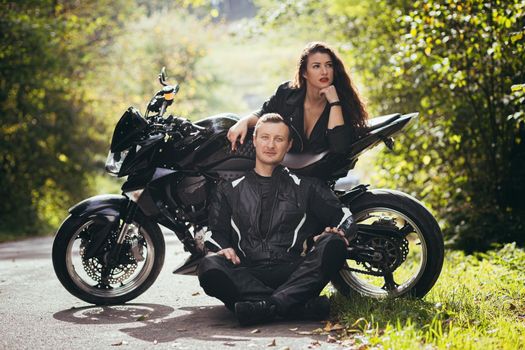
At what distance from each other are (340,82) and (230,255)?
168 centimetres

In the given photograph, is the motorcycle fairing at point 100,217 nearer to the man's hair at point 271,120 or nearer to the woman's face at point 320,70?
the man's hair at point 271,120

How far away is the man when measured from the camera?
4.83 m

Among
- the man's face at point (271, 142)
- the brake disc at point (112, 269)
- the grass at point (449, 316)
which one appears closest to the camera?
the grass at point (449, 316)

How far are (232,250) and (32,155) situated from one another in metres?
12.0

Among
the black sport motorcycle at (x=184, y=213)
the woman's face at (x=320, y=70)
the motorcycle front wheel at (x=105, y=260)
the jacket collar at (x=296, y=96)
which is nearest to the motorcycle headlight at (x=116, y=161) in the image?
the black sport motorcycle at (x=184, y=213)

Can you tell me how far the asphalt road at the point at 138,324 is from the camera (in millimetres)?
4395

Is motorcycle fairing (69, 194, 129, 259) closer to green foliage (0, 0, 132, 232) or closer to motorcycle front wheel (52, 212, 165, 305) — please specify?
motorcycle front wheel (52, 212, 165, 305)

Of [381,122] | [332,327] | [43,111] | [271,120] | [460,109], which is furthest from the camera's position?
[43,111]

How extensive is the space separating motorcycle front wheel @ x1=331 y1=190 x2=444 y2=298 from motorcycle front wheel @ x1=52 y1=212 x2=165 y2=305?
1.46 m

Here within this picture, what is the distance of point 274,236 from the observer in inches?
202

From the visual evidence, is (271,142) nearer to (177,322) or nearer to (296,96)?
(296,96)

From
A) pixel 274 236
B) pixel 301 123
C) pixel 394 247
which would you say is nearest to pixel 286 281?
pixel 274 236

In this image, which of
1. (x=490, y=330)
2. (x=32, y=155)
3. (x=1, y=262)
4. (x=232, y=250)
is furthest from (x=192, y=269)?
(x=32, y=155)

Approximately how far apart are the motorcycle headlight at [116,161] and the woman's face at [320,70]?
1.52m
